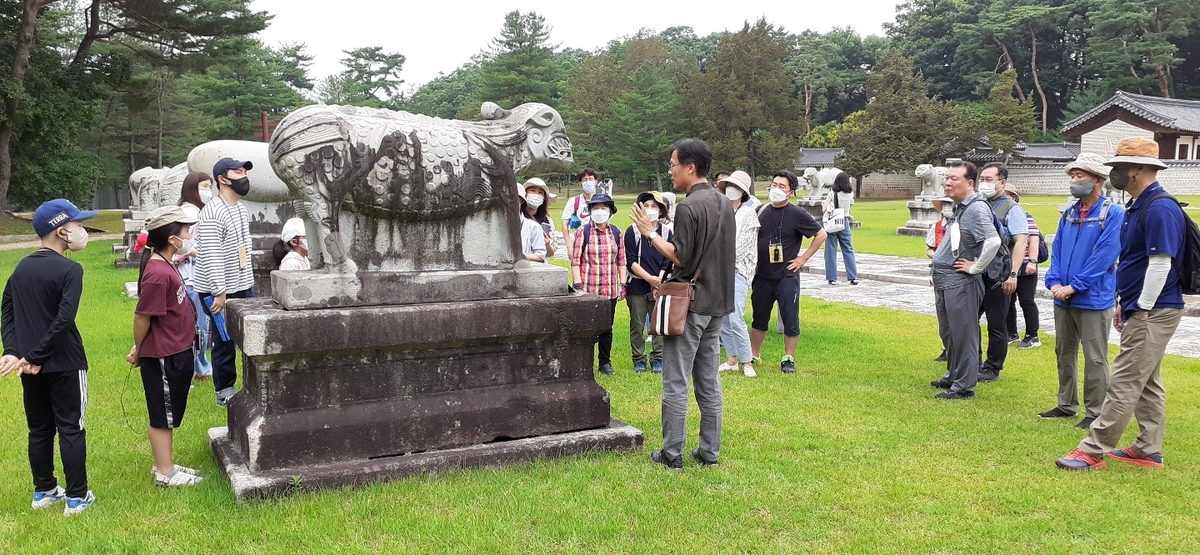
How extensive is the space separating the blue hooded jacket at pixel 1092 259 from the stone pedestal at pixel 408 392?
117 inches

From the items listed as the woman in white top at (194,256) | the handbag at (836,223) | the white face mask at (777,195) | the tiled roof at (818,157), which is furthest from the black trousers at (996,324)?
the tiled roof at (818,157)

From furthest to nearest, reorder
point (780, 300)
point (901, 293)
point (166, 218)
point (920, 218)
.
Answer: point (920, 218)
point (901, 293)
point (780, 300)
point (166, 218)

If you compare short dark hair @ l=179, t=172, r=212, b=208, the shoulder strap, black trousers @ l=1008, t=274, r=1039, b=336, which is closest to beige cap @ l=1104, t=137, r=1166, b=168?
the shoulder strap

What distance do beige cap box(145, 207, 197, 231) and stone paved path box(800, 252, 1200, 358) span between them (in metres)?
7.44

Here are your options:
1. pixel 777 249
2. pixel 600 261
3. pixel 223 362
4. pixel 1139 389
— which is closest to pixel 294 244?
pixel 223 362

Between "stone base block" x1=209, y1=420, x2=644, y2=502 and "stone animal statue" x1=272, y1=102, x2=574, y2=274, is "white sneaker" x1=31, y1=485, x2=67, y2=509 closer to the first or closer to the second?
"stone base block" x1=209, y1=420, x2=644, y2=502

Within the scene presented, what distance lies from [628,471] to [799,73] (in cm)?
5623

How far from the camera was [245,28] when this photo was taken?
21.9m

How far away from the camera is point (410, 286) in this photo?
4.50m

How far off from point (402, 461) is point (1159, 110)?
4410cm

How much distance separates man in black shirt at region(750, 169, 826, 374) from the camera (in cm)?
689

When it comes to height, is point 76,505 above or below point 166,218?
below

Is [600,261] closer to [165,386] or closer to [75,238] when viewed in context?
[165,386]

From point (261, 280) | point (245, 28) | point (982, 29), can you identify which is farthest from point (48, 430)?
point (982, 29)
